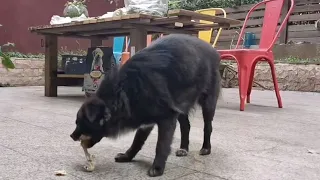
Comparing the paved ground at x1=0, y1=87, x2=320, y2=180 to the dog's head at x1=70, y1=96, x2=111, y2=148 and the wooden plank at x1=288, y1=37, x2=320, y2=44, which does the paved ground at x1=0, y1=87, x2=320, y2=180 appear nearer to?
the dog's head at x1=70, y1=96, x2=111, y2=148

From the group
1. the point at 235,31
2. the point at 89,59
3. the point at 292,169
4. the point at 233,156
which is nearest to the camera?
the point at 292,169

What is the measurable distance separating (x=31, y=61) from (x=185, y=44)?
565 centimetres

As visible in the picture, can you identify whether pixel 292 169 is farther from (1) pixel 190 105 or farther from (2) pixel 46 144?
(2) pixel 46 144

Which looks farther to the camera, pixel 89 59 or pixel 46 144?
pixel 89 59

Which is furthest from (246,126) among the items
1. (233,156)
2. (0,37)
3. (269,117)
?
(0,37)

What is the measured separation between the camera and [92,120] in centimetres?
160

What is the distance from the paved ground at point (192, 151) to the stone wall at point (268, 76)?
3.63 m

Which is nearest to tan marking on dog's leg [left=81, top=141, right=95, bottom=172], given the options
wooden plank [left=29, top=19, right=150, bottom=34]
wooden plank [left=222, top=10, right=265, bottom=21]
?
wooden plank [left=29, top=19, right=150, bottom=34]

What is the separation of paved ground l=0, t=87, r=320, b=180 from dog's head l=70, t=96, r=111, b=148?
16cm

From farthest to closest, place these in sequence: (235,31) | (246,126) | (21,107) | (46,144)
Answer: (235,31) → (21,107) → (246,126) → (46,144)

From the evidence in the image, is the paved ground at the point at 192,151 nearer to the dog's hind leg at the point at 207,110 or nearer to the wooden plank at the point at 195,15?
the dog's hind leg at the point at 207,110

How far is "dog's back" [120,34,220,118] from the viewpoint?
162cm

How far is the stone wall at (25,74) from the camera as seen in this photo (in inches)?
267

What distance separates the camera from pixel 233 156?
2023mm
